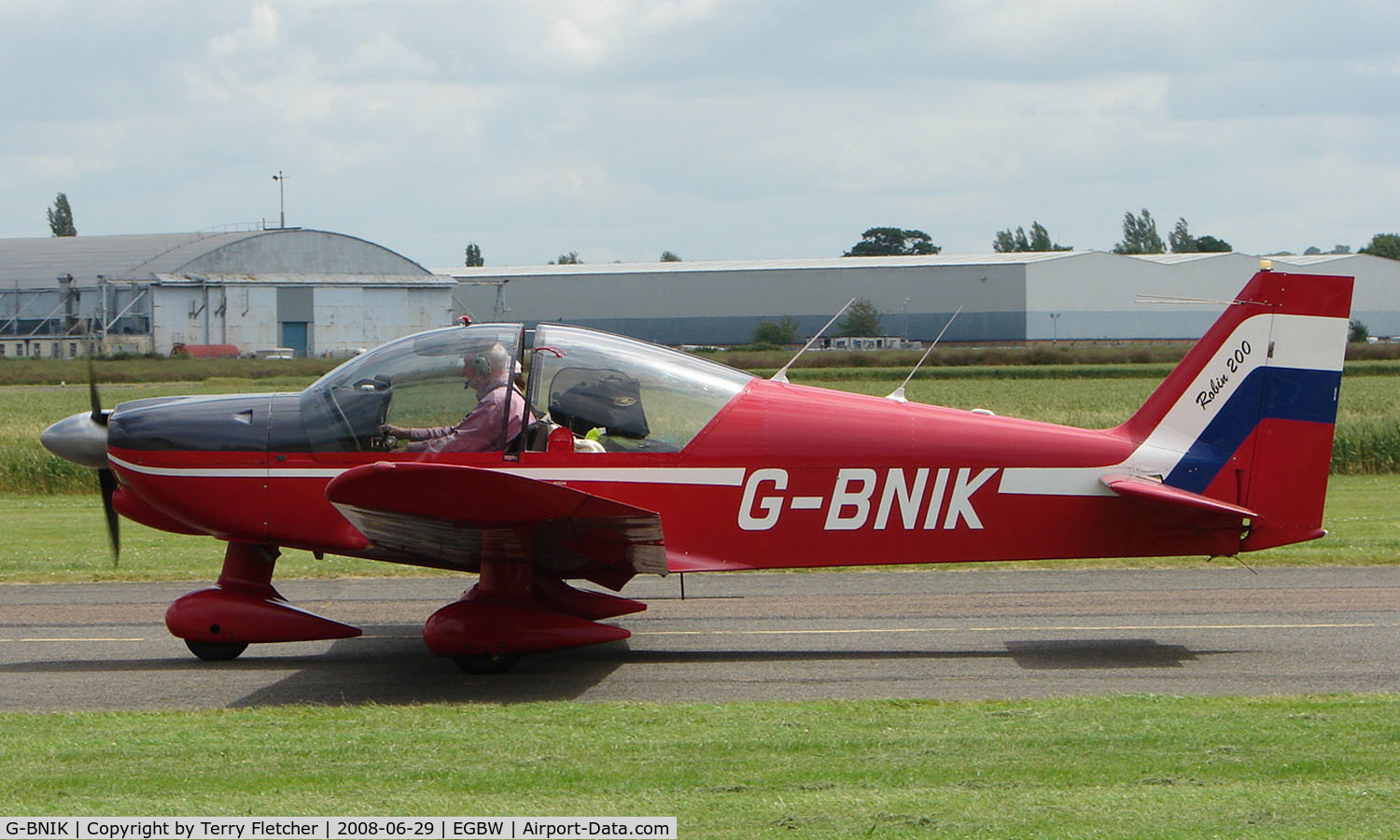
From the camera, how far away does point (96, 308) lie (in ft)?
220

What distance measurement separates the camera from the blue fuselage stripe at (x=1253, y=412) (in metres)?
8.38

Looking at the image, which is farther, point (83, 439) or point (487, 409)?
point (83, 439)

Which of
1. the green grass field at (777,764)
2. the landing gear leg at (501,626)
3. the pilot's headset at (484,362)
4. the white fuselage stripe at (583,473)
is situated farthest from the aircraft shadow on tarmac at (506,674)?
the pilot's headset at (484,362)

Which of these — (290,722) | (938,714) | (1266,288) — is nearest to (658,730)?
(938,714)

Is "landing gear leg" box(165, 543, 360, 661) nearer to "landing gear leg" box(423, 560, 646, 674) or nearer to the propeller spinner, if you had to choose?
"landing gear leg" box(423, 560, 646, 674)

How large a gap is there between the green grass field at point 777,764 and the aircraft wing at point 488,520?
0.97 meters

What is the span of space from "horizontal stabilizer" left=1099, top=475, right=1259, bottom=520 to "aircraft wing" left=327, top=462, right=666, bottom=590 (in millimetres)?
2850

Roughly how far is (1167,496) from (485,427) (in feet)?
13.5

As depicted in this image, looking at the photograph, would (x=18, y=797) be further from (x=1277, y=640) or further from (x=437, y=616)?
(x=1277, y=640)

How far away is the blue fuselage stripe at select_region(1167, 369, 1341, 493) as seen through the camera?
8383mm

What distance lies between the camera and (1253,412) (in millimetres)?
8445

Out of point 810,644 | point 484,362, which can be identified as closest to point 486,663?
point 484,362
